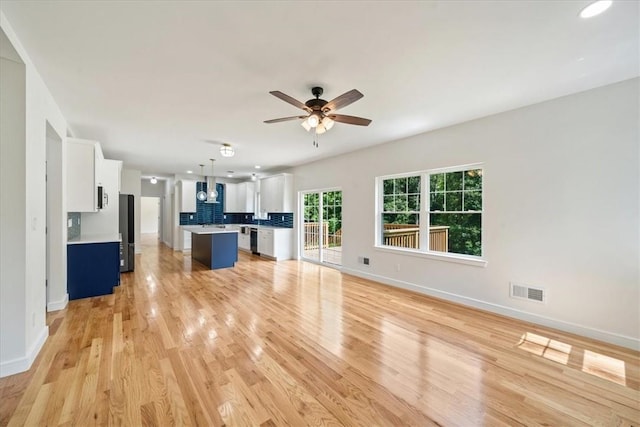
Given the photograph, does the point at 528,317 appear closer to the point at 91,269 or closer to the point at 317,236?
the point at 317,236

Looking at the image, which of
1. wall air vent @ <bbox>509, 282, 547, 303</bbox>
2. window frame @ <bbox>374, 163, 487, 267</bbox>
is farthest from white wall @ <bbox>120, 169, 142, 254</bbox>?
wall air vent @ <bbox>509, 282, 547, 303</bbox>

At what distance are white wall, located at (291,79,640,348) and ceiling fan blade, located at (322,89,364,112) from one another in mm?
2333

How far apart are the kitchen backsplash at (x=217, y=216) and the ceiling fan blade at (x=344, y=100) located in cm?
573

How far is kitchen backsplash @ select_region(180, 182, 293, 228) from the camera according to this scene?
28.1 feet

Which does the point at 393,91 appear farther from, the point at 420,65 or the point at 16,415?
the point at 16,415

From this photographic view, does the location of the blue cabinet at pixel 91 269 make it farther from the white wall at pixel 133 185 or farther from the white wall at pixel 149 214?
the white wall at pixel 149 214

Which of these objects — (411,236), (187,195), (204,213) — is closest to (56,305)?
(411,236)

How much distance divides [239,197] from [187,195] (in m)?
1.74

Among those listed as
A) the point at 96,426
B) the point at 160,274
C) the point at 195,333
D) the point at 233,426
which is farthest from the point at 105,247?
the point at 233,426

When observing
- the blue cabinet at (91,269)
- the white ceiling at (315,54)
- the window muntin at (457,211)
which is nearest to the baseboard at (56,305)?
the blue cabinet at (91,269)

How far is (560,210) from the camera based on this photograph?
307cm

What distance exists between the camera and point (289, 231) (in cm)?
759

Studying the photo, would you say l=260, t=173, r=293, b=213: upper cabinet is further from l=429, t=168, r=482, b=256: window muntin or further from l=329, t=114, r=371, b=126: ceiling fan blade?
l=329, t=114, r=371, b=126: ceiling fan blade

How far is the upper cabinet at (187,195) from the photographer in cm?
880
